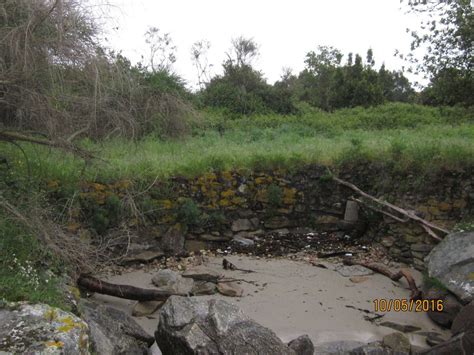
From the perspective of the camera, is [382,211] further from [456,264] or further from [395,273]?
[456,264]

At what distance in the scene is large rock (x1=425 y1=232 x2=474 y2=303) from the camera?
6.02 meters

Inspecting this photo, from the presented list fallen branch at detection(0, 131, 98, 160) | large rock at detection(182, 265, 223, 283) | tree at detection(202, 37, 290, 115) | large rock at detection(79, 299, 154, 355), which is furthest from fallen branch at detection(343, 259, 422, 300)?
tree at detection(202, 37, 290, 115)

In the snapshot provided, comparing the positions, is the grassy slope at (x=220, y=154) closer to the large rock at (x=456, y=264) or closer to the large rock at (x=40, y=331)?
the large rock at (x=40, y=331)

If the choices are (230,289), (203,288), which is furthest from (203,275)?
(230,289)

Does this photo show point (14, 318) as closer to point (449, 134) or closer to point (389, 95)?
point (449, 134)

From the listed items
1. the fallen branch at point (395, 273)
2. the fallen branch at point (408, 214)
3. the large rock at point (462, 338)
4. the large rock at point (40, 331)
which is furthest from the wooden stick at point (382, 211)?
the large rock at point (40, 331)

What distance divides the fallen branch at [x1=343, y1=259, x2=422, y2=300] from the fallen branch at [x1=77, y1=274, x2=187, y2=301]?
3289 mm

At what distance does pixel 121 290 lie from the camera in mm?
6250

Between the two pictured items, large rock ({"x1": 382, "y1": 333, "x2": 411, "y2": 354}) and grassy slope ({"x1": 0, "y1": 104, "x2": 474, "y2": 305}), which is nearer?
grassy slope ({"x1": 0, "y1": 104, "x2": 474, "y2": 305})

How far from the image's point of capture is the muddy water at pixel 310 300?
19.5 feet

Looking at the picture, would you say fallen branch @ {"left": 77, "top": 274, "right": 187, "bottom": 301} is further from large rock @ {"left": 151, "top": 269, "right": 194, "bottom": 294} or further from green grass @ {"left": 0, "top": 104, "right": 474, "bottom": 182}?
green grass @ {"left": 0, "top": 104, "right": 474, "bottom": 182}

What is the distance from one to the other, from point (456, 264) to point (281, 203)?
12.2 feet

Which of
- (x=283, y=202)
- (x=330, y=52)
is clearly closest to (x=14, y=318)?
(x=283, y=202)
